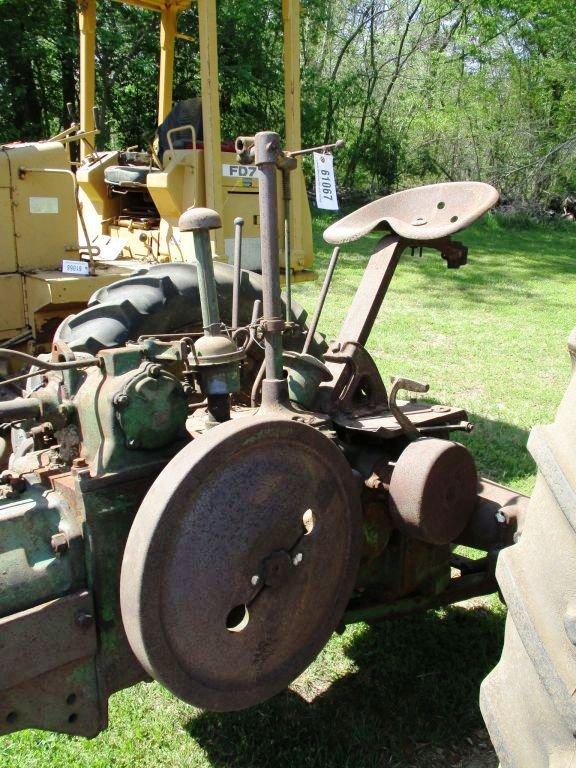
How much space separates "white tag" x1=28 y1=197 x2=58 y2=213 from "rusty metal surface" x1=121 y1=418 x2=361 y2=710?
127 inches

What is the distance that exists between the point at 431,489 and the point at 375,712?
887 millimetres

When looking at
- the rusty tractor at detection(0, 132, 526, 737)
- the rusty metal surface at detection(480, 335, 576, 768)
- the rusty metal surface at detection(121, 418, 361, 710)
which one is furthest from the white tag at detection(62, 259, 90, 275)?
the rusty metal surface at detection(480, 335, 576, 768)

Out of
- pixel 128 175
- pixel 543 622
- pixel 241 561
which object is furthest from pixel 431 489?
pixel 128 175

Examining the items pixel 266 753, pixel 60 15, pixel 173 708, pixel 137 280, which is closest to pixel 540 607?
pixel 266 753

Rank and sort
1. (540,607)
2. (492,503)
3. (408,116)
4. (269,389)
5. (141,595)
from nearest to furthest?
(540,607) → (141,595) → (269,389) → (492,503) → (408,116)

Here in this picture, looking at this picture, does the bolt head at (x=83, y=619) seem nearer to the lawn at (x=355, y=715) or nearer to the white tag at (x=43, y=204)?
the lawn at (x=355, y=715)

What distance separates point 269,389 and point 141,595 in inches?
27.0

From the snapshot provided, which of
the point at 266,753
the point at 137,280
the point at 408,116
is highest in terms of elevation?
the point at 408,116

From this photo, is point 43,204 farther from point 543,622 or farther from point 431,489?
point 543,622

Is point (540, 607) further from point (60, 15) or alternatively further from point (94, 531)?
point (60, 15)

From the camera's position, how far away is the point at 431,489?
2.02 m

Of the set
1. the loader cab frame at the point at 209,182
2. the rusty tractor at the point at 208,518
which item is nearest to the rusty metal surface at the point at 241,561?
the rusty tractor at the point at 208,518

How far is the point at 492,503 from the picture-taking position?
2.22 metres

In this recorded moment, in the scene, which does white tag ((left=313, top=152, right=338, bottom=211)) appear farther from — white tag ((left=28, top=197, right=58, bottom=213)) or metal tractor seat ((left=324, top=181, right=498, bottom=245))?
white tag ((left=28, top=197, right=58, bottom=213))
